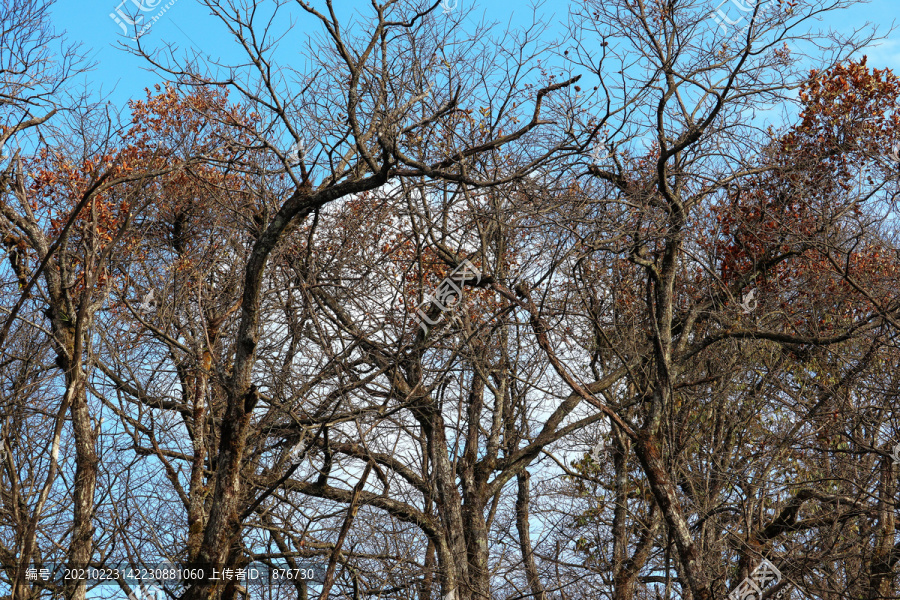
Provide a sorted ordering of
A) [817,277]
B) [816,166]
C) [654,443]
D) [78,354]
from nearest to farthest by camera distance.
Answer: [78,354] → [654,443] → [816,166] → [817,277]

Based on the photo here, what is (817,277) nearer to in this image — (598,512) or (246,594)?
(598,512)

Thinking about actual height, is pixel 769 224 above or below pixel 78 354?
above

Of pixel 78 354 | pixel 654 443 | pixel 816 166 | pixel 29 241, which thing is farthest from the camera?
pixel 816 166

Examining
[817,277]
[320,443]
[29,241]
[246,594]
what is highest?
[29,241]

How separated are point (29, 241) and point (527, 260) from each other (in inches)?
234

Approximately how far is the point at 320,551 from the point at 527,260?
14.5 ft

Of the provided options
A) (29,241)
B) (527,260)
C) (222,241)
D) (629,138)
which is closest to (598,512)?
(527,260)

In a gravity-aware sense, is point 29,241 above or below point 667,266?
above

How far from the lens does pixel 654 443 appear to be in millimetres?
7246

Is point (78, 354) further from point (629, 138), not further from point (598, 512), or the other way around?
point (598, 512)

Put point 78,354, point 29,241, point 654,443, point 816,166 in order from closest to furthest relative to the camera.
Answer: point 78,354
point 654,443
point 29,241
point 816,166

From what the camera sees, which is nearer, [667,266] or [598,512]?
[667,266]

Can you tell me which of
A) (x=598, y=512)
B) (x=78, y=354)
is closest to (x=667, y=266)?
(x=598, y=512)

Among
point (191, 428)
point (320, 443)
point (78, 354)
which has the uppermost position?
point (191, 428)
